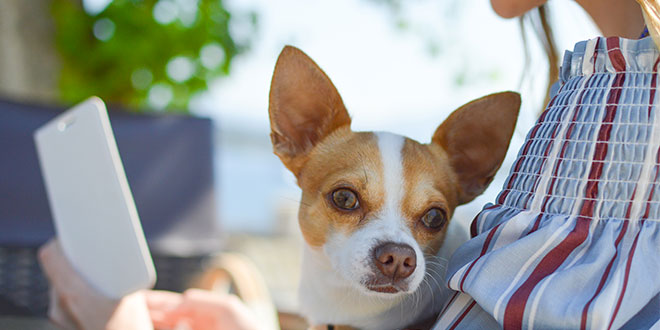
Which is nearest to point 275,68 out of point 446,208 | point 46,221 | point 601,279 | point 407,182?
point 407,182

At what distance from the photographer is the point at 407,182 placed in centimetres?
111

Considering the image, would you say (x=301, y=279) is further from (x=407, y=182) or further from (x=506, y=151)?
(x=506, y=151)

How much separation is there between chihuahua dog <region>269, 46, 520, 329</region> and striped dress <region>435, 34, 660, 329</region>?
227 mm

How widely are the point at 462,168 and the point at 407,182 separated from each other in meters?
0.26

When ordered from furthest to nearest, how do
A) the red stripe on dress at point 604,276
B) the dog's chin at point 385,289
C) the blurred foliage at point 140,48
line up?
1. the blurred foliage at point 140,48
2. the dog's chin at point 385,289
3. the red stripe on dress at point 604,276

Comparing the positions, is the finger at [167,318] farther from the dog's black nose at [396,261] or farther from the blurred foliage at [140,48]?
the blurred foliage at [140,48]

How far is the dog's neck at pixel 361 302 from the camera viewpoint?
104cm

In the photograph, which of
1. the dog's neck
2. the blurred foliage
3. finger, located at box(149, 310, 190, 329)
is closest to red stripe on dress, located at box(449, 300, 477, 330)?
the dog's neck

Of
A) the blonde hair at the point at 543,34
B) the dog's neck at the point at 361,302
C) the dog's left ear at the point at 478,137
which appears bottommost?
the dog's neck at the point at 361,302

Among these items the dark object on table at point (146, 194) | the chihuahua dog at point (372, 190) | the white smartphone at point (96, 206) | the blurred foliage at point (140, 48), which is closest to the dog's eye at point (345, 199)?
the chihuahua dog at point (372, 190)

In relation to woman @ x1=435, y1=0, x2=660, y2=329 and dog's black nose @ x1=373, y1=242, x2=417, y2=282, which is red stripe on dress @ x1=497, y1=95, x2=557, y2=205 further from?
dog's black nose @ x1=373, y1=242, x2=417, y2=282

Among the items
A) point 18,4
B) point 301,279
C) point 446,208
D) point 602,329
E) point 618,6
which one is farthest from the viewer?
point 18,4

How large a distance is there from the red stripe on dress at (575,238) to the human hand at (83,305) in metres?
0.74

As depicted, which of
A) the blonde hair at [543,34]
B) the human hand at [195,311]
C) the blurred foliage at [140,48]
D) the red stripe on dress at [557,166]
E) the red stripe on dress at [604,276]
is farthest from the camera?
the blurred foliage at [140,48]
